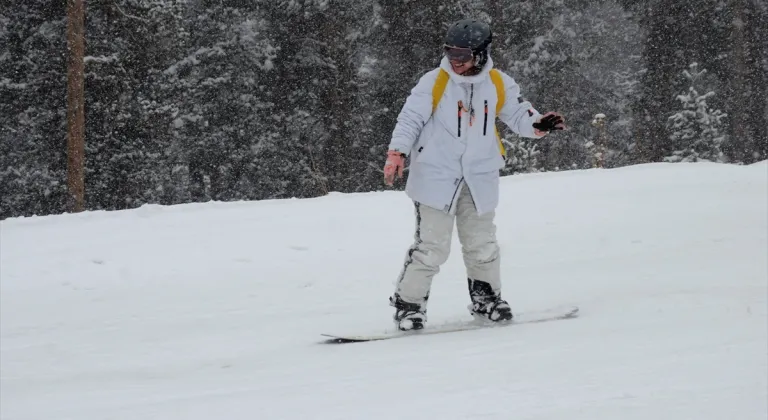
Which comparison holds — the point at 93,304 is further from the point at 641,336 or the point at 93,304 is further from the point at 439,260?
the point at 641,336

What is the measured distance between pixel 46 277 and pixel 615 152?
1234 inches

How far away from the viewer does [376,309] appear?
5.93m

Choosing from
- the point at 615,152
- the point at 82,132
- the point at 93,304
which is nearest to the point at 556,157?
the point at 615,152

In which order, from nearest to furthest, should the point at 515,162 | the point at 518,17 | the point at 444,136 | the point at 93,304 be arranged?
1. the point at 444,136
2. the point at 93,304
3. the point at 515,162
4. the point at 518,17

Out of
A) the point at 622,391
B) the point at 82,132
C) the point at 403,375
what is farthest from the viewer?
the point at 82,132

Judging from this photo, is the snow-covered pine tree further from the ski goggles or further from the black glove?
the ski goggles

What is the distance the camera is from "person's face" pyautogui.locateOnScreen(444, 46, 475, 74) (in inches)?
191

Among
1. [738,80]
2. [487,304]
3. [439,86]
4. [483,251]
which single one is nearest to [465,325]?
[487,304]

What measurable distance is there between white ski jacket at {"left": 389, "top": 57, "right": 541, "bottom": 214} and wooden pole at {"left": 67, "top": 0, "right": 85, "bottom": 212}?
18839 mm

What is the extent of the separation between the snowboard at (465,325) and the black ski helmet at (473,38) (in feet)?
4.92

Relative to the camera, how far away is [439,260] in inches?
200

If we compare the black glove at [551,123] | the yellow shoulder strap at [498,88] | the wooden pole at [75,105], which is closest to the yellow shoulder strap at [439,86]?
the yellow shoulder strap at [498,88]

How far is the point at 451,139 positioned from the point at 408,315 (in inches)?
41.4

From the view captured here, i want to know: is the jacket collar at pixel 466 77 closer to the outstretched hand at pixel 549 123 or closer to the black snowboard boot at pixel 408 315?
the outstretched hand at pixel 549 123
